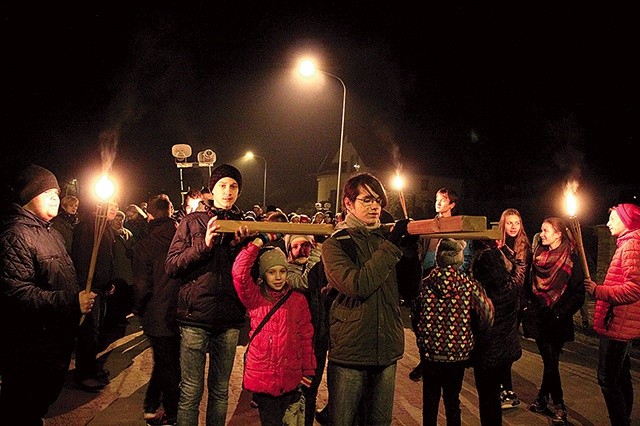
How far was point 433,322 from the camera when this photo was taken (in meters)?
4.21

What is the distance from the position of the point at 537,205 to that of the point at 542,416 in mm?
34438

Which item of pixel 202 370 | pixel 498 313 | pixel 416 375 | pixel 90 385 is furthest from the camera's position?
pixel 416 375

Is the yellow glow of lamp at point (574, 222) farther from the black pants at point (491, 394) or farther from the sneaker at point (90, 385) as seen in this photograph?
the sneaker at point (90, 385)

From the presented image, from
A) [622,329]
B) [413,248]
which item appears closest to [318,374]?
[413,248]

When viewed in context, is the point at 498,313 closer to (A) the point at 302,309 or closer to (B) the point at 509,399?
(A) the point at 302,309

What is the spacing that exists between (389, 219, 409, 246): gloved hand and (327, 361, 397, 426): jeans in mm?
893

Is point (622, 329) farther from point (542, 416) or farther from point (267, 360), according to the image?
point (267, 360)

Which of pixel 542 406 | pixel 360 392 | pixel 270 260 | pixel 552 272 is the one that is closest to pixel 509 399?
pixel 542 406

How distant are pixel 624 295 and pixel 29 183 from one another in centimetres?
513

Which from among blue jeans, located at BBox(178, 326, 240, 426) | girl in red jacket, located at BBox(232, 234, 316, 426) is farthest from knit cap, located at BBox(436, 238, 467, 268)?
blue jeans, located at BBox(178, 326, 240, 426)

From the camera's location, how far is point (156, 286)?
469cm

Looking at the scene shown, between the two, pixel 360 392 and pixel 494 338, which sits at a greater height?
pixel 494 338

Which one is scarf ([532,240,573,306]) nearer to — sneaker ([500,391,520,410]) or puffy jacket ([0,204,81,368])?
sneaker ([500,391,520,410])

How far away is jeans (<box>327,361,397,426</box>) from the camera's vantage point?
3.44 metres
